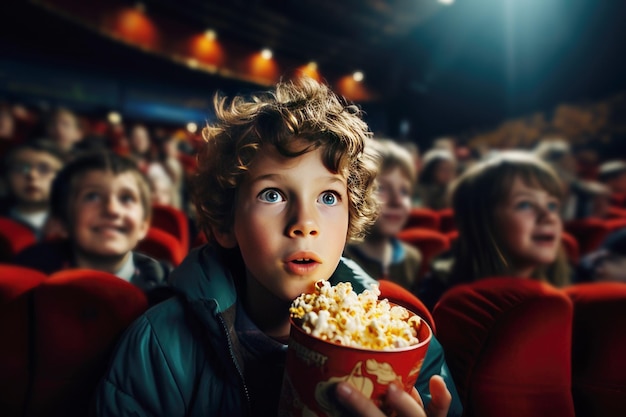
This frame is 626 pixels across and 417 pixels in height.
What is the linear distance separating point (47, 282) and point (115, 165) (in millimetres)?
675

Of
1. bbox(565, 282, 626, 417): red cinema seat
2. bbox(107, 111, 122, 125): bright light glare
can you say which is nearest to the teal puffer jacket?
bbox(565, 282, 626, 417): red cinema seat

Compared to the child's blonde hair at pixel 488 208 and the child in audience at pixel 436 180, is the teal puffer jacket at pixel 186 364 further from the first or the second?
the child in audience at pixel 436 180

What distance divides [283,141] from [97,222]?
2.58 feet

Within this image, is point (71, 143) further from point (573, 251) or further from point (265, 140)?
point (573, 251)

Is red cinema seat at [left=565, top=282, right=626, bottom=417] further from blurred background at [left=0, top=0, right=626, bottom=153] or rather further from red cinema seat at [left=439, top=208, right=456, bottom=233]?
blurred background at [left=0, top=0, right=626, bottom=153]

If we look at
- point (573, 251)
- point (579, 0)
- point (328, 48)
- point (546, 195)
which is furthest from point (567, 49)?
point (546, 195)

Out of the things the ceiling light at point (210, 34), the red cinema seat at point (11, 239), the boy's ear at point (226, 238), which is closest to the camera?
the boy's ear at point (226, 238)

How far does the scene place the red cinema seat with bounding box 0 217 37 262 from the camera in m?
1.24

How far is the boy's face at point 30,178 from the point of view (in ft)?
5.94

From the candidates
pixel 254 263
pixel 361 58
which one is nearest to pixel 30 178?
pixel 254 263

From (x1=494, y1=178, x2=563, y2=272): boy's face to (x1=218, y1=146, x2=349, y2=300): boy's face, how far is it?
650mm

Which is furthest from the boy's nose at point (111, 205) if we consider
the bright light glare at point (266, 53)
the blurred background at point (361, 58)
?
the bright light glare at point (266, 53)

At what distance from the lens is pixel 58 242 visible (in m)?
1.15

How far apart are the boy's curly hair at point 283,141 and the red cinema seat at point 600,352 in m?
0.37
